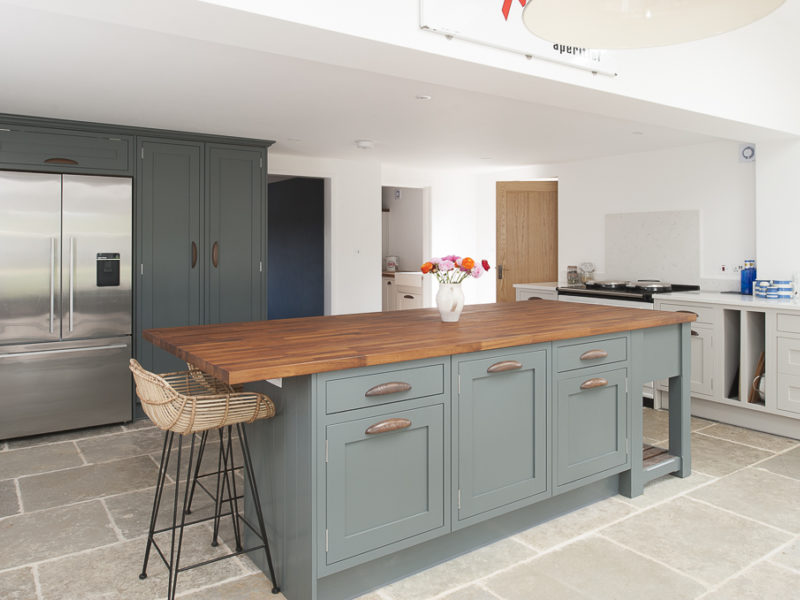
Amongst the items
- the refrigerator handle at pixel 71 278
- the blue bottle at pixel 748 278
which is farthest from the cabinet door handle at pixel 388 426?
the blue bottle at pixel 748 278

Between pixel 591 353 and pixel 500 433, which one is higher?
pixel 591 353

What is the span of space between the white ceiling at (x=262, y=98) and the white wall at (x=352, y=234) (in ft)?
2.30

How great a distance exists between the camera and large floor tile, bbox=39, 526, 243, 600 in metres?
2.38

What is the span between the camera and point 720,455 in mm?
3990

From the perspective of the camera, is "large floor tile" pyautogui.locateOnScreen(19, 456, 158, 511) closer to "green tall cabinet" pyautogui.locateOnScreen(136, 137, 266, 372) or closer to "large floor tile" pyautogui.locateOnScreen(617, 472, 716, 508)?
"green tall cabinet" pyautogui.locateOnScreen(136, 137, 266, 372)

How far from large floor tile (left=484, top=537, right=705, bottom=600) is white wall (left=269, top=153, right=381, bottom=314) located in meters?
4.75

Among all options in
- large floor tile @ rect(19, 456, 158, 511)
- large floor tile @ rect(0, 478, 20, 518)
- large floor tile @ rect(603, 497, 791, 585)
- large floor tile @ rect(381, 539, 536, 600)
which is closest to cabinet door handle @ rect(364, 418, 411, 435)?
large floor tile @ rect(381, 539, 536, 600)

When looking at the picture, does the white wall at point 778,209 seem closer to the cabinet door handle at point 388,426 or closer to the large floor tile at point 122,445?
the cabinet door handle at point 388,426

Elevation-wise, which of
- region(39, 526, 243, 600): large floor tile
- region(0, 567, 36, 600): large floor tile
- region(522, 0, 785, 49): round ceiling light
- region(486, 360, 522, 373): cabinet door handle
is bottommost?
region(0, 567, 36, 600): large floor tile

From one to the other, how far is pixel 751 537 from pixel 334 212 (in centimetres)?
523

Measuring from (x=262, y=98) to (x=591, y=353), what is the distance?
262 cm

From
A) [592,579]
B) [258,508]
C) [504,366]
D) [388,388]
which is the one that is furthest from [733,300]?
[258,508]

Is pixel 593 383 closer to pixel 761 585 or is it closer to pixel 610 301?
pixel 761 585

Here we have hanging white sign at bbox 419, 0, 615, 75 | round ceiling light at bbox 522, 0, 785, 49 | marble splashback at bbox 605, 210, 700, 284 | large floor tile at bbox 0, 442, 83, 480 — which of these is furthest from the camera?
marble splashback at bbox 605, 210, 700, 284
